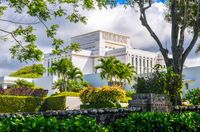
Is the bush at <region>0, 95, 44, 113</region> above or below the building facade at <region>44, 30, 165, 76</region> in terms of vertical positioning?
below

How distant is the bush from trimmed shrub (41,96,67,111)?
883mm

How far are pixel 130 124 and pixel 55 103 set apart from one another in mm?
21445

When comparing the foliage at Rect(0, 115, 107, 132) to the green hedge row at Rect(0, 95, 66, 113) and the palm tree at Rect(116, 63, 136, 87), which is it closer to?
the green hedge row at Rect(0, 95, 66, 113)

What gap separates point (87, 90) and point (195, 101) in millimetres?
11633

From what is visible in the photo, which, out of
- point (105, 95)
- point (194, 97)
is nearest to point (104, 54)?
point (105, 95)

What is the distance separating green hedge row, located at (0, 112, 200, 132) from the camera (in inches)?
242

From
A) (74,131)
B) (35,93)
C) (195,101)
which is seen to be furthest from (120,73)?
(74,131)

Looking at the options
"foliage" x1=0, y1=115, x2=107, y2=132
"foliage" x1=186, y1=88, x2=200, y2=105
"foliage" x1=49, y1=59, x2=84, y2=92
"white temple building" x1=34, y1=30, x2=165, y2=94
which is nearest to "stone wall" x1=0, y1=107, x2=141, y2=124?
"foliage" x1=0, y1=115, x2=107, y2=132

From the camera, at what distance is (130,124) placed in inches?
329

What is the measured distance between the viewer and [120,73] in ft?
183

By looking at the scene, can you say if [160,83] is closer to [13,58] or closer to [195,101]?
[195,101]

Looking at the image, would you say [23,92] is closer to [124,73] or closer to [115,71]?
[115,71]

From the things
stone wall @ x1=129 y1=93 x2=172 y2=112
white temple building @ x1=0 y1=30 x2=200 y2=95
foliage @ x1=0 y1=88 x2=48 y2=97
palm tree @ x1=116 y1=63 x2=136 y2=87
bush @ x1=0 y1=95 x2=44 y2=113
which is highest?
white temple building @ x1=0 y1=30 x2=200 y2=95

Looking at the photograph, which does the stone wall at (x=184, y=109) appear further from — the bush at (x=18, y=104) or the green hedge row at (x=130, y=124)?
the bush at (x=18, y=104)
